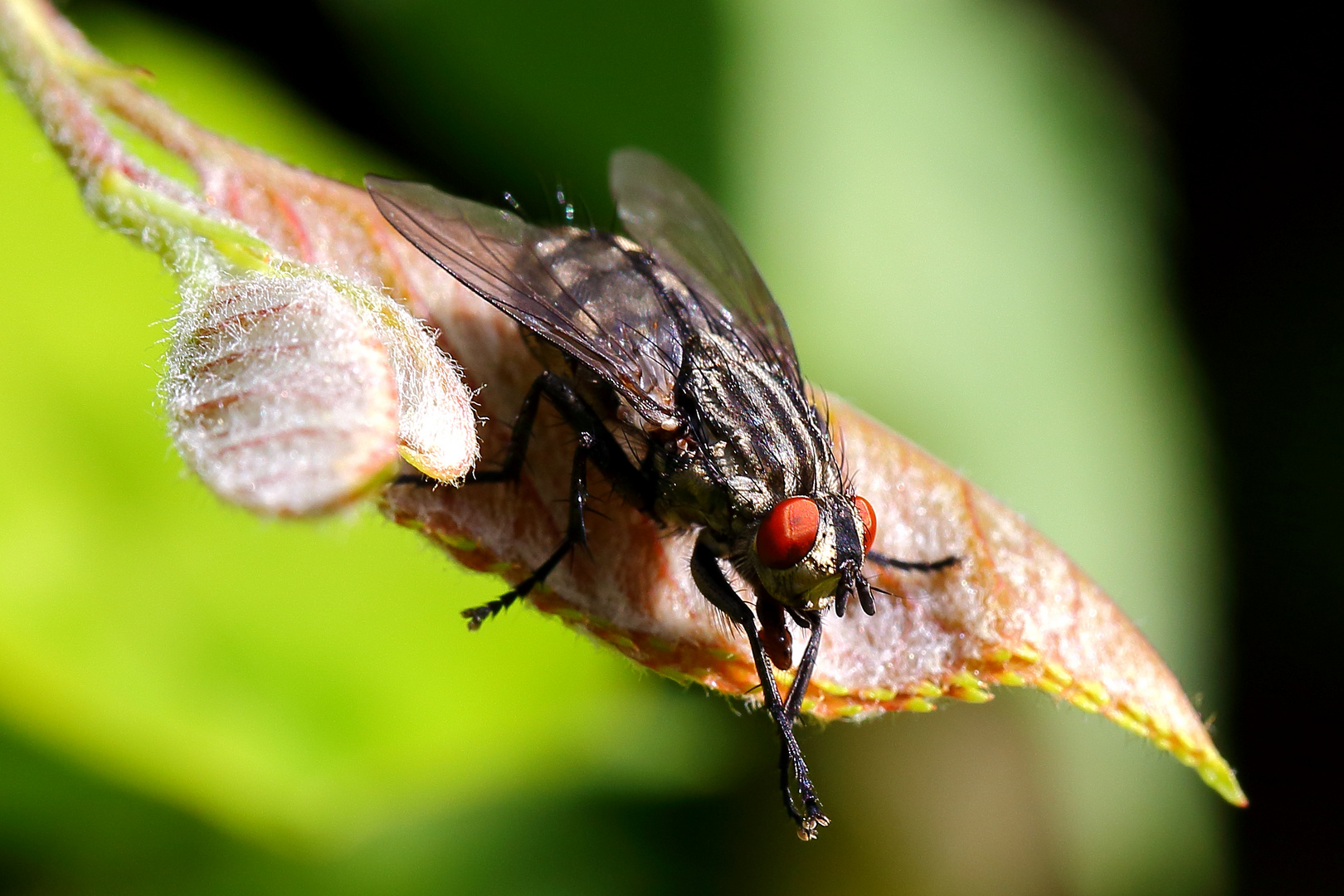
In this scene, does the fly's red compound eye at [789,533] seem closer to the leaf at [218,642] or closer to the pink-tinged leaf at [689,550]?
the pink-tinged leaf at [689,550]

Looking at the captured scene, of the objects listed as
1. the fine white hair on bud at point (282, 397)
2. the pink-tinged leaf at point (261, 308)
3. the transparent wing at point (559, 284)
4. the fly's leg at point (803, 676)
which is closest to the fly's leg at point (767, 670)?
the fly's leg at point (803, 676)

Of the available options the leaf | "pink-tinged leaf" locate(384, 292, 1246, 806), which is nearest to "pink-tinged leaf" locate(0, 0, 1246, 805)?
"pink-tinged leaf" locate(384, 292, 1246, 806)

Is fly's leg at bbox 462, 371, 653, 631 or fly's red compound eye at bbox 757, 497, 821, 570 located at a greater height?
fly's red compound eye at bbox 757, 497, 821, 570

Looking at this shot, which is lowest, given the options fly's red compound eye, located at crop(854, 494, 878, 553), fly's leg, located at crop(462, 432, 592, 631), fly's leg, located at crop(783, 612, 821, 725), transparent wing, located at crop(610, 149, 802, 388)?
fly's leg, located at crop(462, 432, 592, 631)

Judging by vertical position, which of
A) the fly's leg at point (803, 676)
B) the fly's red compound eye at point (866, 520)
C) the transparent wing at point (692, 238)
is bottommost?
the fly's leg at point (803, 676)

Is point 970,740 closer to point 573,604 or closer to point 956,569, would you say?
point 956,569

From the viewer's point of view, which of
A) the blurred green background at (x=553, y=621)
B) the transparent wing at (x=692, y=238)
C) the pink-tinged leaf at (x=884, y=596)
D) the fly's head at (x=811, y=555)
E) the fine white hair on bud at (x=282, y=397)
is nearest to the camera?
the fine white hair on bud at (x=282, y=397)

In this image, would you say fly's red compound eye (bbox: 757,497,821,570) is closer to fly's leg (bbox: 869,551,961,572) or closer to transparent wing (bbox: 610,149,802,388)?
fly's leg (bbox: 869,551,961,572)

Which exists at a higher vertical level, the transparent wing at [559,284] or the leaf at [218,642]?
the transparent wing at [559,284]
